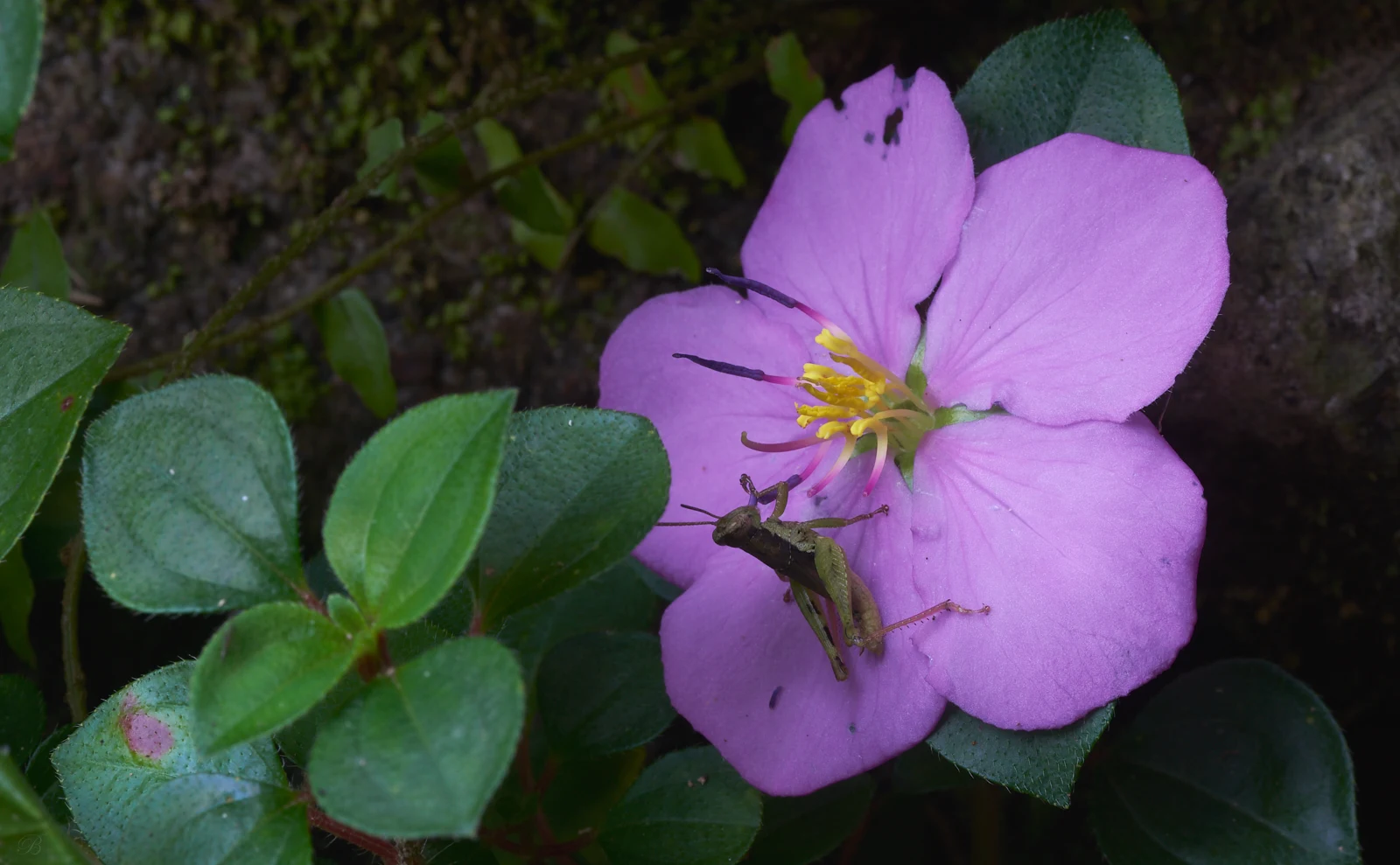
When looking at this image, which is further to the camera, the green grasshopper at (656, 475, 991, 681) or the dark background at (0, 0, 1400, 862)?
the dark background at (0, 0, 1400, 862)

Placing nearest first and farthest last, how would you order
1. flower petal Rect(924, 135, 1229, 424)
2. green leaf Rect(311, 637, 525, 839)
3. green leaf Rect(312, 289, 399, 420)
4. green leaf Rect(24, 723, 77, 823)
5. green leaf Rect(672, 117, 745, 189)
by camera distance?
green leaf Rect(311, 637, 525, 839) → flower petal Rect(924, 135, 1229, 424) → green leaf Rect(24, 723, 77, 823) → green leaf Rect(312, 289, 399, 420) → green leaf Rect(672, 117, 745, 189)

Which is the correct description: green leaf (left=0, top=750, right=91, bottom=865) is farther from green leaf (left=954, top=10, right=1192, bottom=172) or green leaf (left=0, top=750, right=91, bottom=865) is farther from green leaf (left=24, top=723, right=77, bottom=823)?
green leaf (left=954, top=10, right=1192, bottom=172)

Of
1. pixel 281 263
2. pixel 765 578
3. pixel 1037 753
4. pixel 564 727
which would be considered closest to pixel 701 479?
pixel 765 578

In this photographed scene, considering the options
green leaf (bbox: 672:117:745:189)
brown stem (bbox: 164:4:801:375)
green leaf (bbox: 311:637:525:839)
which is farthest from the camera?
green leaf (bbox: 672:117:745:189)

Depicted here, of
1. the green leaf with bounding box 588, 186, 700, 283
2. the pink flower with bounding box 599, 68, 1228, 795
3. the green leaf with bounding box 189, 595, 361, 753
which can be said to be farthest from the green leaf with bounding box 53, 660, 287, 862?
the green leaf with bounding box 588, 186, 700, 283

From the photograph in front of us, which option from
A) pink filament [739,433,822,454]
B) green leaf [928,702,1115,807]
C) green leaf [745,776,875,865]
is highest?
pink filament [739,433,822,454]

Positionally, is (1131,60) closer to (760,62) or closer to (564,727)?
(760,62)

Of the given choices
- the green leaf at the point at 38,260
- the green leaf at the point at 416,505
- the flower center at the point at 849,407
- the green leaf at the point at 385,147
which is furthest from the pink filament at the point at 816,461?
the green leaf at the point at 38,260

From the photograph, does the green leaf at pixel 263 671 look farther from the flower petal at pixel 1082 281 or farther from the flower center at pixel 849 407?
the flower petal at pixel 1082 281

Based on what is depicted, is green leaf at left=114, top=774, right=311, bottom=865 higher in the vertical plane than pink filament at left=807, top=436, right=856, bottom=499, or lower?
higher
